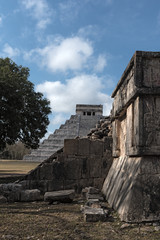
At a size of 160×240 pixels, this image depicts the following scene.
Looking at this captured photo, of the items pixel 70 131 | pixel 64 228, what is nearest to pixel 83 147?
pixel 64 228

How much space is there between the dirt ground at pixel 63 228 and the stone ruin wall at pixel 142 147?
11.7 inches

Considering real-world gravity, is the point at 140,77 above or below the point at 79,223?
above

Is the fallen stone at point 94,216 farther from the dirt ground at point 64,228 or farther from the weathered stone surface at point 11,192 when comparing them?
the weathered stone surface at point 11,192

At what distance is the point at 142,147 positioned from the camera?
427 centimetres

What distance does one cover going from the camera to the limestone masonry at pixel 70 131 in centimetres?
3588

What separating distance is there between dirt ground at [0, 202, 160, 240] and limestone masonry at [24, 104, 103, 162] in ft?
101

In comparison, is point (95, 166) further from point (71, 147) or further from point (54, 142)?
point (54, 142)

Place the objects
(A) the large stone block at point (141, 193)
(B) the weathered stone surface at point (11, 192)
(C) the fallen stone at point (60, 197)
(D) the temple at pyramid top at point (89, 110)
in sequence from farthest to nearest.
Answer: (D) the temple at pyramid top at point (89, 110)
(B) the weathered stone surface at point (11, 192)
(C) the fallen stone at point (60, 197)
(A) the large stone block at point (141, 193)

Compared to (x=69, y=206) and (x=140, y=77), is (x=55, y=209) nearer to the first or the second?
(x=69, y=206)

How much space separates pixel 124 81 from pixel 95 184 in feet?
11.2

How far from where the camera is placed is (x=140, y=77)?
4477mm

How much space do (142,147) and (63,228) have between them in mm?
1976

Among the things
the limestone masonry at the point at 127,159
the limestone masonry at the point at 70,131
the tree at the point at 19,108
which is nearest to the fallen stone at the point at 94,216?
the limestone masonry at the point at 127,159

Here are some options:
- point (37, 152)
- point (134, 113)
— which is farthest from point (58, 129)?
point (134, 113)
